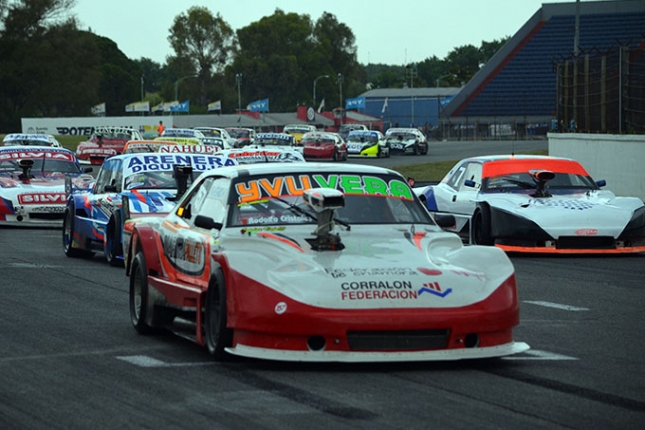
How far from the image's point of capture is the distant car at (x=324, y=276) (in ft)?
24.5

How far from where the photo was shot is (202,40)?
156m

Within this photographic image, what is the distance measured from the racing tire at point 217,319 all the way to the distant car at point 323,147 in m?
53.8

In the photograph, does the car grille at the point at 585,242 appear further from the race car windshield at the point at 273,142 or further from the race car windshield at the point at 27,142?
the race car windshield at the point at 273,142

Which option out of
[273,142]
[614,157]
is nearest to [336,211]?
[614,157]

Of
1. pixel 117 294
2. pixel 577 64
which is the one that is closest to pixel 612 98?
pixel 577 64

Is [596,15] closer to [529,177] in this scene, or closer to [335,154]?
[335,154]

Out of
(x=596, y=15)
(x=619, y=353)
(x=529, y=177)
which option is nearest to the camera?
(x=619, y=353)

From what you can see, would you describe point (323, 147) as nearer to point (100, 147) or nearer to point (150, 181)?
point (100, 147)

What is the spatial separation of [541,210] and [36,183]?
959 centimetres

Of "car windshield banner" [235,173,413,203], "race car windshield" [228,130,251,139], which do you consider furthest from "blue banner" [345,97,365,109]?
"car windshield banner" [235,173,413,203]

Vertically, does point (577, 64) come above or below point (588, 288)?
above

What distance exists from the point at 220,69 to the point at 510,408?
510 ft

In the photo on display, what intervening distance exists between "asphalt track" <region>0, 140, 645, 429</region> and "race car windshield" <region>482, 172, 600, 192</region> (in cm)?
668

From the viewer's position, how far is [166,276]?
30.3ft
